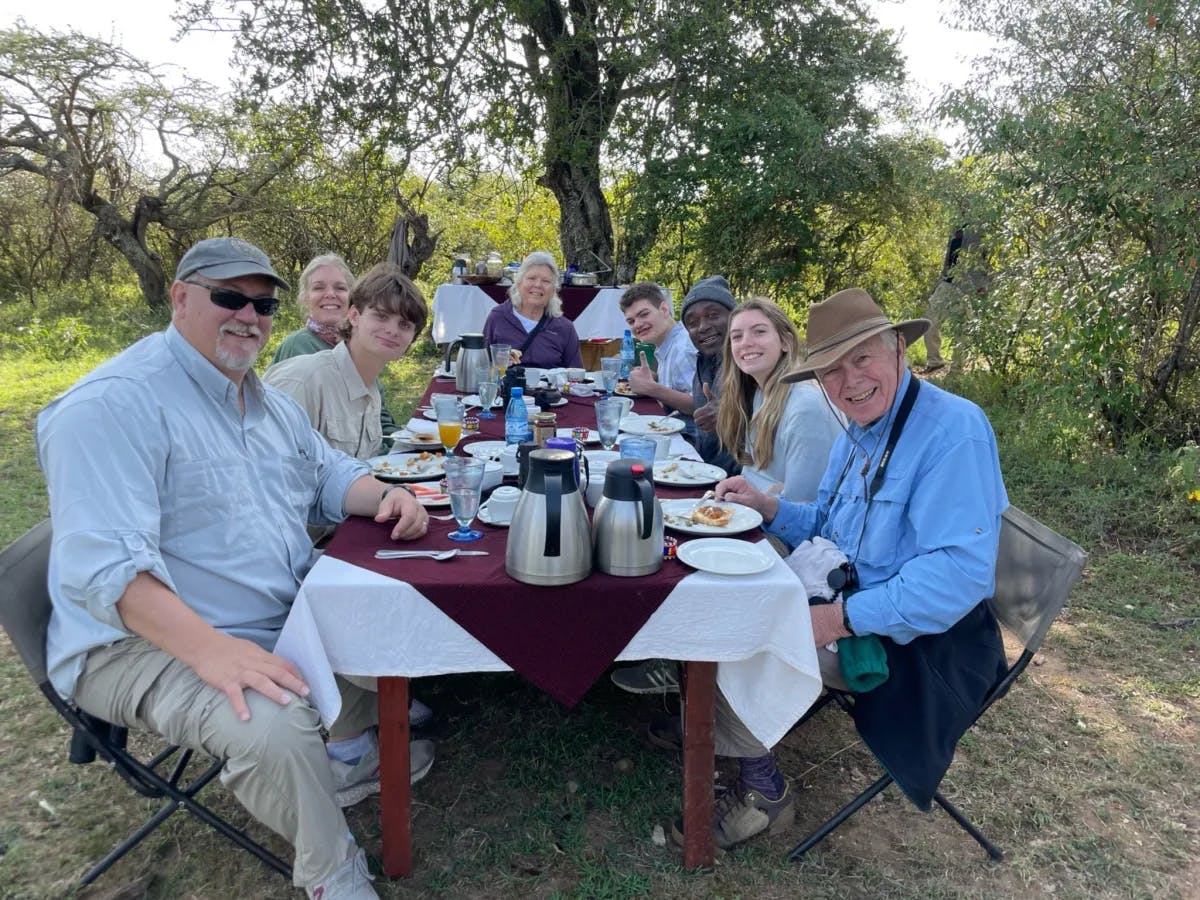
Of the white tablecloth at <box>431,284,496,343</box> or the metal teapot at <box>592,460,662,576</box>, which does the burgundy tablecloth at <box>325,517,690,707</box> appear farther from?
the white tablecloth at <box>431,284,496,343</box>

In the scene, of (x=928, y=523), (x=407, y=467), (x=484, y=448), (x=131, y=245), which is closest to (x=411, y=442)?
(x=484, y=448)

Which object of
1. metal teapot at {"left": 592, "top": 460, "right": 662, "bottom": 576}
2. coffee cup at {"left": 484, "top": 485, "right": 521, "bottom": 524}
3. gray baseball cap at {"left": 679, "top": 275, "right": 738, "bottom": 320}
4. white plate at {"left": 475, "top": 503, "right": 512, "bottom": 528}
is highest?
gray baseball cap at {"left": 679, "top": 275, "right": 738, "bottom": 320}

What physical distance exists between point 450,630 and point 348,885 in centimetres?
63

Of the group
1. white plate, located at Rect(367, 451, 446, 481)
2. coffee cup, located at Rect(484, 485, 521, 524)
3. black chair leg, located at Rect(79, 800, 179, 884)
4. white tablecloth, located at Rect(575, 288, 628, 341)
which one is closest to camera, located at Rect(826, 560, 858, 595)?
coffee cup, located at Rect(484, 485, 521, 524)

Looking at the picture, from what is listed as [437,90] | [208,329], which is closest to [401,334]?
[208,329]

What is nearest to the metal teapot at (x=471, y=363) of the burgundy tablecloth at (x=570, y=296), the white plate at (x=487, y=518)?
the white plate at (x=487, y=518)

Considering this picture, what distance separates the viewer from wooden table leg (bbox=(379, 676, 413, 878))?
6.01 ft

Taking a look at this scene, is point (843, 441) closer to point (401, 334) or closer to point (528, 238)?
point (401, 334)

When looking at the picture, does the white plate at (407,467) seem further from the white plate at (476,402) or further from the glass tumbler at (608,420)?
the white plate at (476,402)

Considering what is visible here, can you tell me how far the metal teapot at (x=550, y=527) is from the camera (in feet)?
5.42

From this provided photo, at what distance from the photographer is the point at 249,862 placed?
6.70 feet

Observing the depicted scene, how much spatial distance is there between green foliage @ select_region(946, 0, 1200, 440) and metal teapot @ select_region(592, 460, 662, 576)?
4113 millimetres

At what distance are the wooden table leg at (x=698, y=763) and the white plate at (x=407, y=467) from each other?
1.04 m

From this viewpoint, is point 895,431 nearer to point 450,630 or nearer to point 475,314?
point 450,630
